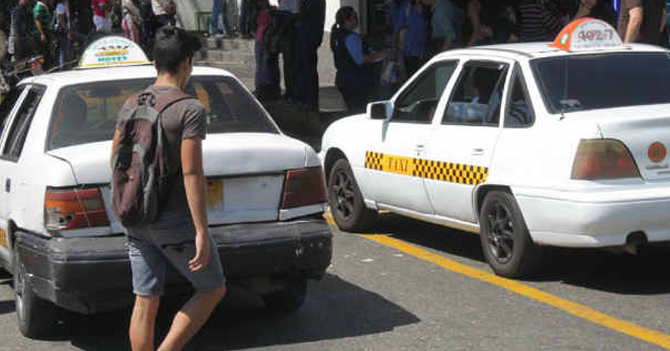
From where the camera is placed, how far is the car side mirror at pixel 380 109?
342 inches

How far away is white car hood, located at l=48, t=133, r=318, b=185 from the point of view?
5.76 metres

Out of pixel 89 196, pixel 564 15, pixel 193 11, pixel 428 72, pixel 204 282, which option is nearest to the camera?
pixel 204 282

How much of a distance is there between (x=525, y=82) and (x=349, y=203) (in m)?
2.36

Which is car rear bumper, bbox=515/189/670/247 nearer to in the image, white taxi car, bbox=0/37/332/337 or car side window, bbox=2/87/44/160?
white taxi car, bbox=0/37/332/337

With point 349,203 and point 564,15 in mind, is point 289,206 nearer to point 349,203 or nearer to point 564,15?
point 349,203

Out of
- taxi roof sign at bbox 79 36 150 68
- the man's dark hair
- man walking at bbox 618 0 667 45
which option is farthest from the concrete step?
the man's dark hair

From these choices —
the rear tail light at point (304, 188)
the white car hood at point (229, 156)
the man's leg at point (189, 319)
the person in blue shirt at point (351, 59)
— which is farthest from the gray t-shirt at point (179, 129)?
the person in blue shirt at point (351, 59)

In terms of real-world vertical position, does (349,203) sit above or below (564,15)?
below

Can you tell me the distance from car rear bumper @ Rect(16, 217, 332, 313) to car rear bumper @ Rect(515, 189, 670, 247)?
4.94 feet

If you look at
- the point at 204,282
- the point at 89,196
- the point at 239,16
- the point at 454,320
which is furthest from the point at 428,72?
the point at 239,16

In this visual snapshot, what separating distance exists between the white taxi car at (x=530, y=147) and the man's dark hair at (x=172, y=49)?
2.76 metres

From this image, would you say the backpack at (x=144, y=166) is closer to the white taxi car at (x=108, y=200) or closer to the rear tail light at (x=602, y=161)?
the white taxi car at (x=108, y=200)

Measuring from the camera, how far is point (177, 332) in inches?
190

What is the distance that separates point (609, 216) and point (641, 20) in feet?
15.2
